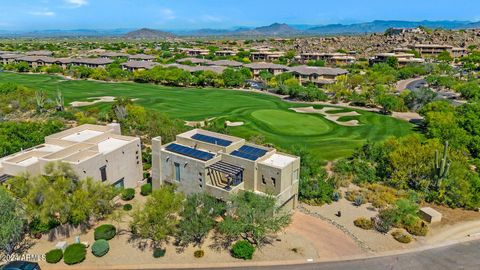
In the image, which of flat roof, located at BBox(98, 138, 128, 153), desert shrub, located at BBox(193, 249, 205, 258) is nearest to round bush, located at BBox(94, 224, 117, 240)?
desert shrub, located at BBox(193, 249, 205, 258)

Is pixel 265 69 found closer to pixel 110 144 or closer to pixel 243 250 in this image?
pixel 110 144

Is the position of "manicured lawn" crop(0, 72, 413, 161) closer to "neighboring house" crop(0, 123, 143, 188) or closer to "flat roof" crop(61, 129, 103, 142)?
"neighboring house" crop(0, 123, 143, 188)

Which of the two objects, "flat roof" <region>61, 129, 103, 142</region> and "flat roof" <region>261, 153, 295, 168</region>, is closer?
"flat roof" <region>261, 153, 295, 168</region>

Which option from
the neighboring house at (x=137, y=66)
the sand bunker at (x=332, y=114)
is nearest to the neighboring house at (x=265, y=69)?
the neighboring house at (x=137, y=66)

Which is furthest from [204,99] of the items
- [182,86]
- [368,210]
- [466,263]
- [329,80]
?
[466,263]

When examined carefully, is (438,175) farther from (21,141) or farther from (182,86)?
(182,86)
